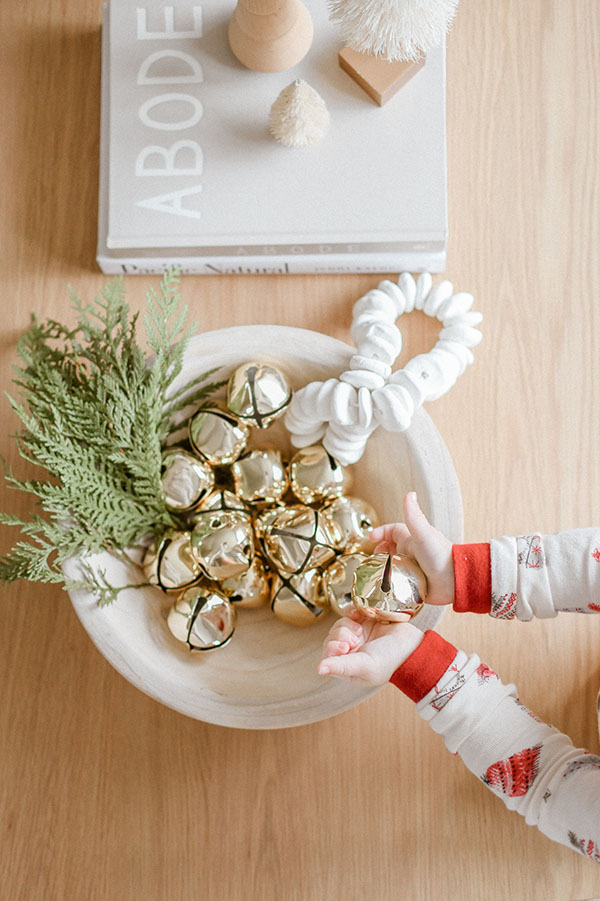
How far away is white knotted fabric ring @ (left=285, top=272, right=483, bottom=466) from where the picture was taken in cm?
59

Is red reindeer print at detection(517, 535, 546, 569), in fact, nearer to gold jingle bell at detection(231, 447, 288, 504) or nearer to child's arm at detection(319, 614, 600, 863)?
child's arm at detection(319, 614, 600, 863)

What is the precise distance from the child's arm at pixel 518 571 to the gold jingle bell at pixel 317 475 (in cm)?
5

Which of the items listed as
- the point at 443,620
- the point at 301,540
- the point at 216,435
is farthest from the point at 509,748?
the point at 216,435

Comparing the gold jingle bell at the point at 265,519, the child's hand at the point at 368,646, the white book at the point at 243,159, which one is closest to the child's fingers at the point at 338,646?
the child's hand at the point at 368,646

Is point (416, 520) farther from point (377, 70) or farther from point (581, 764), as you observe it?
point (377, 70)

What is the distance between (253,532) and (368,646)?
5.0 inches

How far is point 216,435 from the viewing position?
62 cm

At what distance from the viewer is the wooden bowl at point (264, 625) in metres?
0.57

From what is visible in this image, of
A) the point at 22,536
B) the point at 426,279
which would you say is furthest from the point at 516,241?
the point at 22,536

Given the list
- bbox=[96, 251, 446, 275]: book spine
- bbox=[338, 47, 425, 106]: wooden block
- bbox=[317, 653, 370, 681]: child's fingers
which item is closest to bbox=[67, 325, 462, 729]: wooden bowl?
bbox=[317, 653, 370, 681]: child's fingers

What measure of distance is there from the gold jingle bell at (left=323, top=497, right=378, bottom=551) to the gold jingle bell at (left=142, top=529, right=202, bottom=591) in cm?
11

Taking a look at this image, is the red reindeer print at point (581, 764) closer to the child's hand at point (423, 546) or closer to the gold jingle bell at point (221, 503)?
the child's hand at point (423, 546)

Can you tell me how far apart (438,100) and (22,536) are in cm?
52

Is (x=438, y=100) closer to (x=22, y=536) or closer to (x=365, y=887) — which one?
(x=22, y=536)
